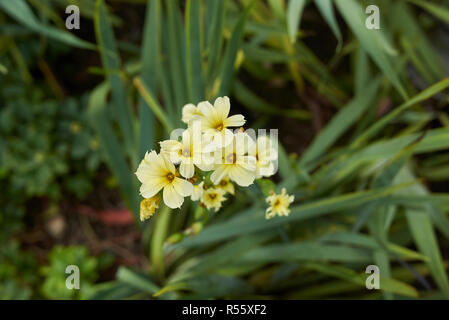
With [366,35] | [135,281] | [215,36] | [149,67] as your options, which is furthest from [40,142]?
[366,35]

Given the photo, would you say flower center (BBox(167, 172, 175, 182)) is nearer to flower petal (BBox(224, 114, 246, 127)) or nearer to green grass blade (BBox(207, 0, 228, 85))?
flower petal (BBox(224, 114, 246, 127))

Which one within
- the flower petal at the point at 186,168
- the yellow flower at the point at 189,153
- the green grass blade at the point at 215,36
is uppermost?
the green grass blade at the point at 215,36

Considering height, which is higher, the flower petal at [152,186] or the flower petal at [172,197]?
the flower petal at [152,186]

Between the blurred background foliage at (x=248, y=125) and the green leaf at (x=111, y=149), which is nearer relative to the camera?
the blurred background foliage at (x=248, y=125)

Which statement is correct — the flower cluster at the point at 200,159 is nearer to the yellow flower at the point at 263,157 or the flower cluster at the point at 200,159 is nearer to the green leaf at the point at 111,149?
the yellow flower at the point at 263,157

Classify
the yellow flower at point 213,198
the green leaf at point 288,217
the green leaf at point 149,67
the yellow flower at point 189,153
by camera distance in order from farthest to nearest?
the green leaf at point 149,67 < the green leaf at point 288,217 < the yellow flower at point 213,198 < the yellow flower at point 189,153

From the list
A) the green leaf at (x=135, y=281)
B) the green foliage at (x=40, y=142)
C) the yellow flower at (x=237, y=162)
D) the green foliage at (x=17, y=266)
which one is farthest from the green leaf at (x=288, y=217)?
the green foliage at (x=17, y=266)

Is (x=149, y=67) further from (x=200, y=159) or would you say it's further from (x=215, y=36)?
(x=200, y=159)
